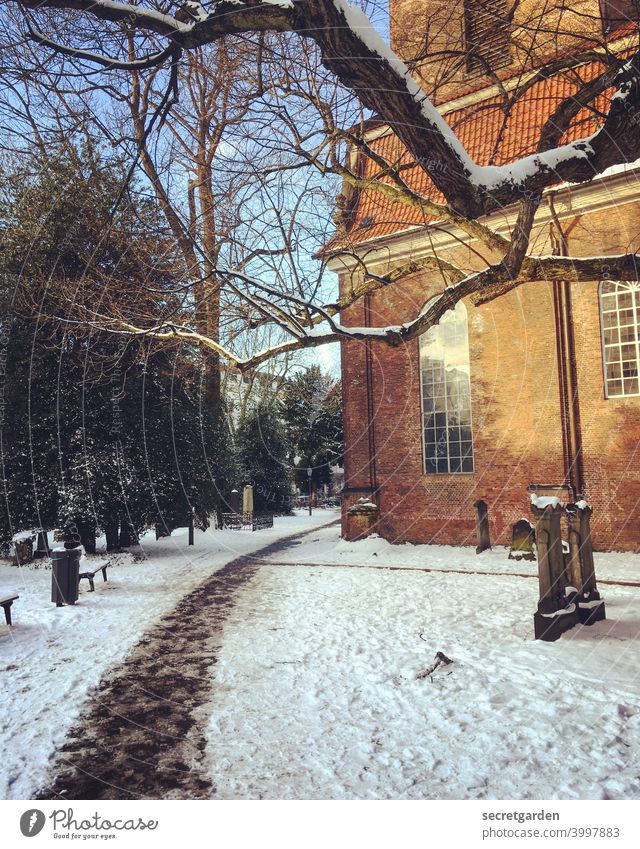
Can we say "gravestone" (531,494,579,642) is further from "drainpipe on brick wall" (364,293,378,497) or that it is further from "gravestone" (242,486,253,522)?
"gravestone" (242,486,253,522)

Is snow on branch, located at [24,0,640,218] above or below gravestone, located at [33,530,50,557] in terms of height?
above

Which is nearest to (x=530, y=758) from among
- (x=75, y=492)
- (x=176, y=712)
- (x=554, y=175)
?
(x=176, y=712)

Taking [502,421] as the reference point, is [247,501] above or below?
below

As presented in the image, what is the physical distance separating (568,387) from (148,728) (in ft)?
38.7

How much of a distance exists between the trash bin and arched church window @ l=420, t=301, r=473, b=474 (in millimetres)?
9420

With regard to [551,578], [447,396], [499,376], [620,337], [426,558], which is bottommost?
[426,558]

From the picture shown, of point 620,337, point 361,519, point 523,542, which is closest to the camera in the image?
point 523,542

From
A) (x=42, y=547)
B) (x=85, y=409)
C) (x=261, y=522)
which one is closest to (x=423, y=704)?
(x=85, y=409)

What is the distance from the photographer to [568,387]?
12.9 m

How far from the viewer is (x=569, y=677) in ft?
14.3

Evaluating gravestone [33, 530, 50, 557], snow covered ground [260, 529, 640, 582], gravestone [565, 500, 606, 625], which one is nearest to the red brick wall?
snow covered ground [260, 529, 640, 582]

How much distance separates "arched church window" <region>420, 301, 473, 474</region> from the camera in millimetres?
14648

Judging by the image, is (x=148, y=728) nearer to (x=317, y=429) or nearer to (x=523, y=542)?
(x=523, y=542)

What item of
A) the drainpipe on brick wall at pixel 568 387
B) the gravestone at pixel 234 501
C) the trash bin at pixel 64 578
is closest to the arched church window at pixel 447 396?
the drainpipe on brick wall at pixel 568 387
